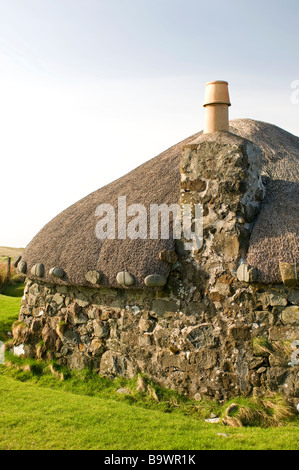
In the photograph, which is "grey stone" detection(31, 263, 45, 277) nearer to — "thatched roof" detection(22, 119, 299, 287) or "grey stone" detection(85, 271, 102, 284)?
"thatched roof" detection(22, 119, 299, 287)

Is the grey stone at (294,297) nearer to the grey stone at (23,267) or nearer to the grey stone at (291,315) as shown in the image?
the grey stone at (291,315)

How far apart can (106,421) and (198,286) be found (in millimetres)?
2304

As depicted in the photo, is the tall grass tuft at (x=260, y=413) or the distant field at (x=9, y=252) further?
the distant field at (x=9, y=252)

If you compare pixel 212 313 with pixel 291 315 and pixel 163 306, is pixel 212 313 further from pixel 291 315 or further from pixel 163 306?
pixel 291 315

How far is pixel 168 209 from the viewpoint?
7.30m

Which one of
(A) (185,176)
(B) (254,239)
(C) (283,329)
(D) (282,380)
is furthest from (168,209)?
(D) (282,380)

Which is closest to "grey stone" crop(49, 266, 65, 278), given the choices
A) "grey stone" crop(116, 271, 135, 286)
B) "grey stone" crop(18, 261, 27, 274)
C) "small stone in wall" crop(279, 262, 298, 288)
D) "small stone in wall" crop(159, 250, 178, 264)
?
"grey stone" crop(18, 261, 27, 274)

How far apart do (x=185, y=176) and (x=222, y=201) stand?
76cm

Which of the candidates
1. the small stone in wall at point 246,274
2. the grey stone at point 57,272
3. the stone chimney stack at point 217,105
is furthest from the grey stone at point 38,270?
the stone chimney stack at point 217,105

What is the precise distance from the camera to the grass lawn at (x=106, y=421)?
16.1 ft

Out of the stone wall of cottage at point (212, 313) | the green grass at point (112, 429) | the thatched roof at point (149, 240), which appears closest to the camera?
the green grass at point (112, 429)

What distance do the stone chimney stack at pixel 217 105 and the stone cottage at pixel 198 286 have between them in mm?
33

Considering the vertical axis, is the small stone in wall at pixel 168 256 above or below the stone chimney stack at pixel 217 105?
below

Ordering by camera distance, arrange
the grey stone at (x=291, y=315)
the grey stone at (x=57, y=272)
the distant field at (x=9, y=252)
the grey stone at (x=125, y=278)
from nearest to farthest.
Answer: the grey stone at (x=291, y=315)
the grey stone at (x=125, y=278)
the grey stone at (x=57, y=272)
the distant field at (x=9, y=252)
